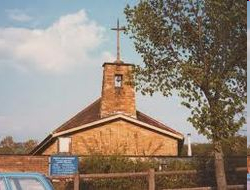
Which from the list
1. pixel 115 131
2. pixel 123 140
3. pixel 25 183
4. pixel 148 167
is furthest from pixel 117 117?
pixel 25 183

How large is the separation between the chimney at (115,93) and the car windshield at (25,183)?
Answer: 62.9ft

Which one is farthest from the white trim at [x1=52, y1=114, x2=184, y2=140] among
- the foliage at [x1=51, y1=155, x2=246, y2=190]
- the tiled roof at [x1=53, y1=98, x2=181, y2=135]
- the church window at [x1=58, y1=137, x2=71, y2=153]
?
the foliage at [x1=51, y1=155, x2=246, y2=190]

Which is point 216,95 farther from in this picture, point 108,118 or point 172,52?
point 108,118

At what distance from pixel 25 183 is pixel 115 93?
19.6m

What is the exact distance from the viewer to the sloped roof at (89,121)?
2614cm

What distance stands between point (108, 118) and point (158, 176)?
29.3 feet

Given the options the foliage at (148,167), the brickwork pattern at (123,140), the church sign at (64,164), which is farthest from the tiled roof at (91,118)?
the church sign at (64,164)

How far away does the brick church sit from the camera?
26078mm

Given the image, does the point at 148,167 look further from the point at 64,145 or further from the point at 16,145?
the point at 16,145

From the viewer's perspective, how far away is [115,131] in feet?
88.0

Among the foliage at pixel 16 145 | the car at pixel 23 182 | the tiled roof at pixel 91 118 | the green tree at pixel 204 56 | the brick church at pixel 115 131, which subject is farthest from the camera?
the foliage at pixel 16 145

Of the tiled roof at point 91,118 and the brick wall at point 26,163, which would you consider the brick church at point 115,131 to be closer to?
the tiled roof at point 91,118

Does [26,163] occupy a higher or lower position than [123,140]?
lower

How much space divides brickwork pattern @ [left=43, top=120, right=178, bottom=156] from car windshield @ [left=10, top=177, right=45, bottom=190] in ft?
57.3
